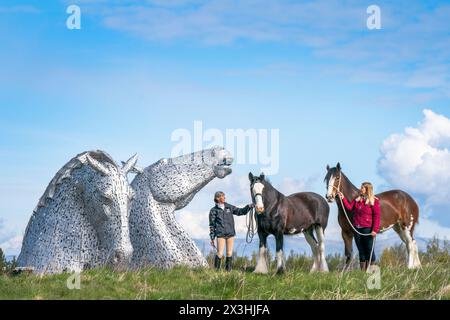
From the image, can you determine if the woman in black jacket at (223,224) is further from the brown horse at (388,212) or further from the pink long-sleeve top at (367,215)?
the pink long-sleeve top at (367,215)

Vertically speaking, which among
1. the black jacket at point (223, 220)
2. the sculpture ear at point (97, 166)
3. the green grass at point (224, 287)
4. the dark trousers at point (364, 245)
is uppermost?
the sculpture ear at point (97, 166)

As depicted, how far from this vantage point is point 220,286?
940 centimetres

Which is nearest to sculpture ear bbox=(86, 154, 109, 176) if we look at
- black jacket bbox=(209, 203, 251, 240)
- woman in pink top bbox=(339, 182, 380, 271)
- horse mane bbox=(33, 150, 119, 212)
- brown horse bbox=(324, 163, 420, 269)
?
horse mane bbox=(33, 150, 119, 212)

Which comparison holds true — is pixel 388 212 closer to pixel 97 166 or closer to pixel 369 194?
pixel 369 194

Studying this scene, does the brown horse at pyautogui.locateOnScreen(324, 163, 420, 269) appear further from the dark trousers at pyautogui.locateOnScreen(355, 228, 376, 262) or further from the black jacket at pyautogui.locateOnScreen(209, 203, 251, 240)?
the black jacket at pyautogui.locateOnScreen(209, 203, 251, 240)

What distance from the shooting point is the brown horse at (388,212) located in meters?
12.2

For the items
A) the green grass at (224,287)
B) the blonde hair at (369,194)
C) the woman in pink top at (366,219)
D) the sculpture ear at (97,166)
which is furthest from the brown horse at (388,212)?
the sculpture ear at (97,166)

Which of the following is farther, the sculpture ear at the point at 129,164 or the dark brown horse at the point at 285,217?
the sculpture ear at the point at 129,164

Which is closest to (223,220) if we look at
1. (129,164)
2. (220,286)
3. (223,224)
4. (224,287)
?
(223,224)

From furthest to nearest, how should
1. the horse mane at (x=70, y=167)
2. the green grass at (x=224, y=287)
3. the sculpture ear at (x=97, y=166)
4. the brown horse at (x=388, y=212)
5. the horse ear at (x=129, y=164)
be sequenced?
the horse ear at (x=129, y=164) → the brown horse at (x=388, y=212) → the horse mane at (x=70, y=167) → the sculpture ear at (x=97, y=166) → the green grass at (x=224, y=287)

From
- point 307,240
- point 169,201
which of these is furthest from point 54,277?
point 307,240

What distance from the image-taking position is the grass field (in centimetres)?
920

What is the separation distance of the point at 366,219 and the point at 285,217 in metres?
1.47

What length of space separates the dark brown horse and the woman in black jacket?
768mm
